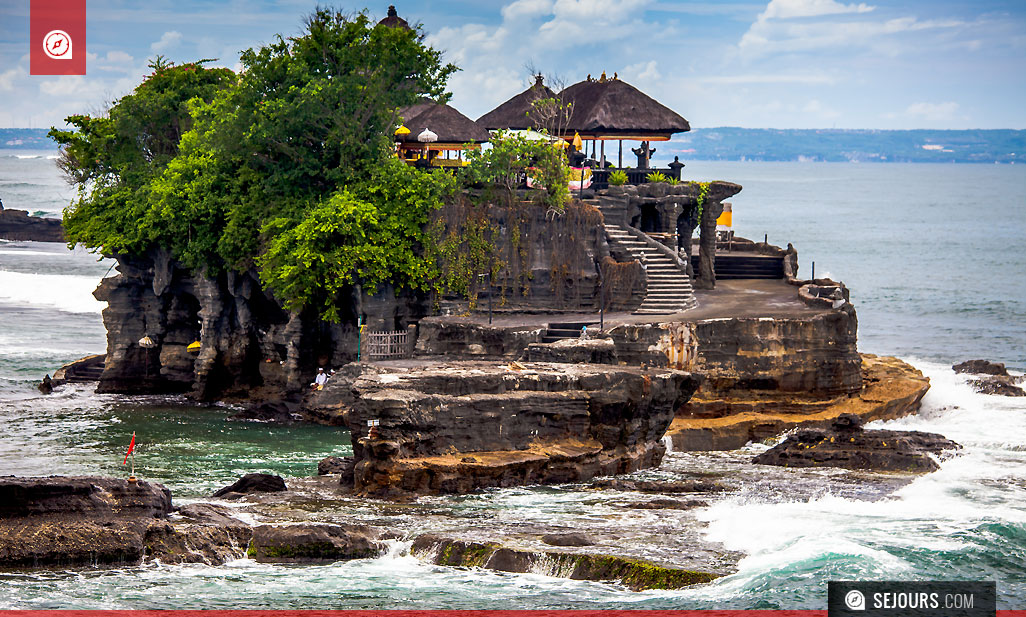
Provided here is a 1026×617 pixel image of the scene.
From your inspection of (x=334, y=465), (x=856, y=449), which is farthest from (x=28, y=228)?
(x=856, y=449)

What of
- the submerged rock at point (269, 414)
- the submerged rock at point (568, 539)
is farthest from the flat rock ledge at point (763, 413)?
the submerged rock at point (269, 414)

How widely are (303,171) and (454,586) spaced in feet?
87.9

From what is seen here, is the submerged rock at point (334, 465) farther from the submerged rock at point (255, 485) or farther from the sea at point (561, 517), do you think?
the submerged rock at point (255, 485)

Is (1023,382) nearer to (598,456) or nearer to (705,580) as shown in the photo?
(598,456)

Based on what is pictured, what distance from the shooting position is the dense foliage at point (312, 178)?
5559 centimetres

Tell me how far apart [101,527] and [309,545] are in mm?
4893

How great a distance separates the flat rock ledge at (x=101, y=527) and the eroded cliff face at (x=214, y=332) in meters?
19.3

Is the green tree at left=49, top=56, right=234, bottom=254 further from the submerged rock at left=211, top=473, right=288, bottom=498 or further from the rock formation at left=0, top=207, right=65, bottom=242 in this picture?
the rock formation at left=0, top=207, right=65, bottom=242

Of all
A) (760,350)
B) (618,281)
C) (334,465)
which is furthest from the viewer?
(618,281)

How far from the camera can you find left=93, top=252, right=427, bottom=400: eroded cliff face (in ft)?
193

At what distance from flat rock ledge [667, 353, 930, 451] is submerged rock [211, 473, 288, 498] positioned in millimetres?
13309

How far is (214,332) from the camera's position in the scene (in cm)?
6184

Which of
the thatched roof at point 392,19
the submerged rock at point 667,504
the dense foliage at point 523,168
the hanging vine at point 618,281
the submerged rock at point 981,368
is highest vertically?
the thatched roof at point 392,19

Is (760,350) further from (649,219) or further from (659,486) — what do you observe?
(649,219)
